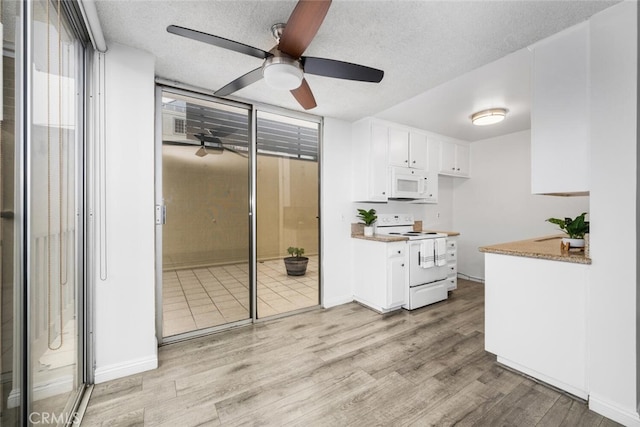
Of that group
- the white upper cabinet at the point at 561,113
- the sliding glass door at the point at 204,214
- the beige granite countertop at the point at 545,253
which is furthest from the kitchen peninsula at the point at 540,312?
the sliding glass door at the point at 204,214

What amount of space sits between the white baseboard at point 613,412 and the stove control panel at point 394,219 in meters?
2.61

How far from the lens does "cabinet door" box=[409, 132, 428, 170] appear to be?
393 cm

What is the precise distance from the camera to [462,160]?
15.4ft

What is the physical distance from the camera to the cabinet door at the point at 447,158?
14.3 ft

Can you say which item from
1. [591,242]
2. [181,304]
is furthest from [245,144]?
[591,242]

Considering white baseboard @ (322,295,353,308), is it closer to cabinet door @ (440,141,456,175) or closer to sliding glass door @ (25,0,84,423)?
sliding glass door @ (25,0,84,423)

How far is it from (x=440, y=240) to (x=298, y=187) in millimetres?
2010

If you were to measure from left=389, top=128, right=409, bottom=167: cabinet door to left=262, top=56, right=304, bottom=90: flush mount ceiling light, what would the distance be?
231 cm

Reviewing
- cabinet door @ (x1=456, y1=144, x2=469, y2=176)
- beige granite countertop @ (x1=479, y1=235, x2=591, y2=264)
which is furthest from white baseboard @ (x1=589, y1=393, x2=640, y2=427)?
cabinet door @ (x1=456, y1=144, x2=469, y2=176)

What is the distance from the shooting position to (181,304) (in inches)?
105

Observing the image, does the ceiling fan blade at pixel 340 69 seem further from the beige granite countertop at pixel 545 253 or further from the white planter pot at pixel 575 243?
the white planter pot at pixel 575 243

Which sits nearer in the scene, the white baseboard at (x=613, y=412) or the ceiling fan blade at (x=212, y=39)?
the ceiling fan blade at (x=212, y=39)

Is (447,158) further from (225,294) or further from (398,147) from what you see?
(225,294)

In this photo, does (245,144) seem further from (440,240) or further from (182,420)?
(440,240)
